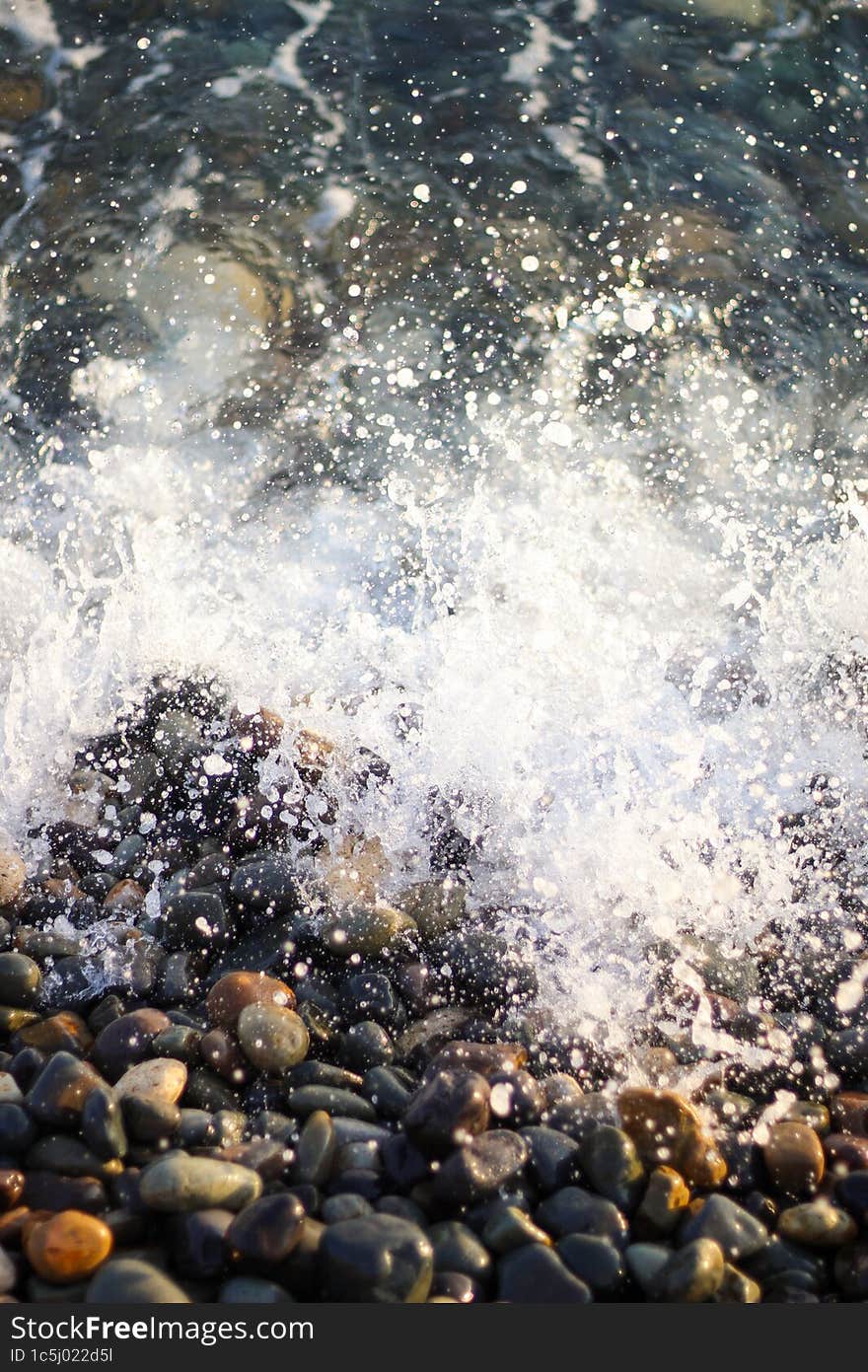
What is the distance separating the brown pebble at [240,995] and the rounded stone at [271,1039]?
0.05 m

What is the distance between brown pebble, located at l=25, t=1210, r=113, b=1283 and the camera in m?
1.53

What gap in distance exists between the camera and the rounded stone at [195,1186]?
1.63 meters

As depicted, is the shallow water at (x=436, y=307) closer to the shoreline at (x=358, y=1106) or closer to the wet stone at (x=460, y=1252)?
the shoreline at (x=358, y=1106)

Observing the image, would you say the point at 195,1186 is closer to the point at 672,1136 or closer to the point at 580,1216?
the point at 580,1216

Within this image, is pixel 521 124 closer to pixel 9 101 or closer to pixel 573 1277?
pixel 9 101

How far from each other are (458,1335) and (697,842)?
5.83 feet

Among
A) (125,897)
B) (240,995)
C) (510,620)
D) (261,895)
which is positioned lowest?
(510,620)

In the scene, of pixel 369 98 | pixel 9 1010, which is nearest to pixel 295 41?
pixel 369 98

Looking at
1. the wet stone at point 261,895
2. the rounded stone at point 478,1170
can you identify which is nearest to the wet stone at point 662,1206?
the rounded stone at point 478,1170

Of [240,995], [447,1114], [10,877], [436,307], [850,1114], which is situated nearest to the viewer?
[447,1114]

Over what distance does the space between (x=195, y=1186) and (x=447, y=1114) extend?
47 cm

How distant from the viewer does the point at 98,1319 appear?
148 cm

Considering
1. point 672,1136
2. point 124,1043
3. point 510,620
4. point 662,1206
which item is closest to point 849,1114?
point 672,1136

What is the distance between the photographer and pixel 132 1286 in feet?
4.90
